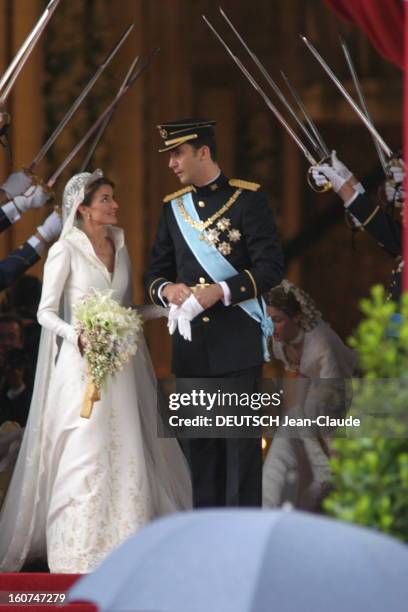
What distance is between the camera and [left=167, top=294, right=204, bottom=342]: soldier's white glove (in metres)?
6.84

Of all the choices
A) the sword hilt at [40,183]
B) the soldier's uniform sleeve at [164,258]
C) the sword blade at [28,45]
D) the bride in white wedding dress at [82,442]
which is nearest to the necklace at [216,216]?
the soldier's uniform sleeve at [164,258]

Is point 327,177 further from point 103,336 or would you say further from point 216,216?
point 103,336

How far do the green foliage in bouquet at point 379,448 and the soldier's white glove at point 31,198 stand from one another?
3113 mm

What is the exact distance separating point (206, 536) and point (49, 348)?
3.34 metres

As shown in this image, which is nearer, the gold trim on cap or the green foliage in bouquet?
the green foliage in bouquet

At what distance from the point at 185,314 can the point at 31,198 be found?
1.08 m

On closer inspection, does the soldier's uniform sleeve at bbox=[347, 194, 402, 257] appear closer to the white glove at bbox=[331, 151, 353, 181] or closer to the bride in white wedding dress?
the white glove at bbox=[331, 151, 353, 181]

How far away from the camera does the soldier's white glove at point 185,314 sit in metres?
6.84

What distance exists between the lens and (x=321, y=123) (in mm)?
14258

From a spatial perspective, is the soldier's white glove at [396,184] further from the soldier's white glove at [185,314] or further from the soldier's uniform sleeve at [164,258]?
the soldier's white glove at [185,314]

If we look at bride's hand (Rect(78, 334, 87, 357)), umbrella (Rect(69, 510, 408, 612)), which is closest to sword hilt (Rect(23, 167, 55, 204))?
bride's hand (Rect(78, 334, 87, 357))

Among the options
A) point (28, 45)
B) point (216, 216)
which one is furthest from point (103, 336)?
point (28, 45)

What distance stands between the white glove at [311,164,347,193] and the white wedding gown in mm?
802

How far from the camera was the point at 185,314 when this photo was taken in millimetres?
6859
